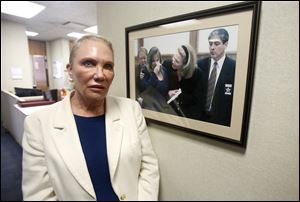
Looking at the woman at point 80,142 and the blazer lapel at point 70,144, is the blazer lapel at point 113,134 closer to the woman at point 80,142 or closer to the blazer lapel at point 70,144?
the woman at point 80,142

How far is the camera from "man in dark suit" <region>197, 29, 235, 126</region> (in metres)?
0.78

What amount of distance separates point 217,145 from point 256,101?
0.30 m

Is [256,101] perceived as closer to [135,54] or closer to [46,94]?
[135,54]

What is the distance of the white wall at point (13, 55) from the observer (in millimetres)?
3548

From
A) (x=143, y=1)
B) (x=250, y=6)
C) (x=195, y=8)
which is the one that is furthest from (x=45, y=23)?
(x=250, y=6)

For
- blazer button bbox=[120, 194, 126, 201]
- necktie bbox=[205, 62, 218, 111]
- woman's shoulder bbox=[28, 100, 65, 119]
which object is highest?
necktie bbox=[205, 62, 218, 111]

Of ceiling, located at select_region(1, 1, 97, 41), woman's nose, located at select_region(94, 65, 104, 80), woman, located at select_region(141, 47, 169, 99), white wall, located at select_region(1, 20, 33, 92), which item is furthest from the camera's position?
white wall, located at select_region(1, 20, 33, 92)

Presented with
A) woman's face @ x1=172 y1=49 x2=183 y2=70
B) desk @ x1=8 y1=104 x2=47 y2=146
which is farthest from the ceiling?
woman's face @ x1=172 y1=49 x2=183 y2=70

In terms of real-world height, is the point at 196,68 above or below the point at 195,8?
below

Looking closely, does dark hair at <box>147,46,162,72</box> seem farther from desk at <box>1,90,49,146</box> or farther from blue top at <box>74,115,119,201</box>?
desk at <box>1,90,49,146</box>

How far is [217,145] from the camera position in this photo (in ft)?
2.90

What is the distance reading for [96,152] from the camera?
2.40 feet

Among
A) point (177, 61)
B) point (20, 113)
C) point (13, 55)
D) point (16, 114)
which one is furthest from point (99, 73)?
point (13, 55)

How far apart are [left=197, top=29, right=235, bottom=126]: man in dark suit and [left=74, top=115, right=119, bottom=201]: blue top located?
52 centimetres
